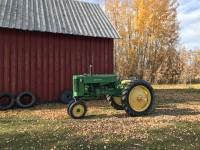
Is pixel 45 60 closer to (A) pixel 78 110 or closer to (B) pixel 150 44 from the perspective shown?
(A) pixel 78 110

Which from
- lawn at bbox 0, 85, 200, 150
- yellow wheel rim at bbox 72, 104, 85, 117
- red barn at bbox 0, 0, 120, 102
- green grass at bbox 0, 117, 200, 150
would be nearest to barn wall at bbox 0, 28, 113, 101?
red barn at bbox 0, 0, 120, 102

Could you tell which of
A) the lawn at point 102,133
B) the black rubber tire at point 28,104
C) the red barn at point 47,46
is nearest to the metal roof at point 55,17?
the red barn at point 47,46

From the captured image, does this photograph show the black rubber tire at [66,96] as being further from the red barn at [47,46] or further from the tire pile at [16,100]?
the tire pile at [16,100]

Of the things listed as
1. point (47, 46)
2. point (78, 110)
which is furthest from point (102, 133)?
point (47, 46)

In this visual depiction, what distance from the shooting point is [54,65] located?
8.98 meters

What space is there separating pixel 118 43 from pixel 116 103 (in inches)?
636

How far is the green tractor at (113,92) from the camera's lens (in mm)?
5891

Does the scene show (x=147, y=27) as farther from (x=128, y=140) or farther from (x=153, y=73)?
(x=128, y=140)

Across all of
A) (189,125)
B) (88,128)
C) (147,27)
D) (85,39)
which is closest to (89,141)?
(88,128)

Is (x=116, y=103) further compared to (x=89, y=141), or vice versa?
(x=116, y=103)

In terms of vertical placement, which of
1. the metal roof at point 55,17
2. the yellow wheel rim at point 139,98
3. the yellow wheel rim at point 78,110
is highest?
the metal roof at point 55,17

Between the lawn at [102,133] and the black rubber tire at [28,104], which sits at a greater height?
the black rubber tire at [28,104]

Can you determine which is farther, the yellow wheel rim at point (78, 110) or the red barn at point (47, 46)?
the red barn at point (47, 46)

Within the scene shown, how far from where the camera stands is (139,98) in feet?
20.3
